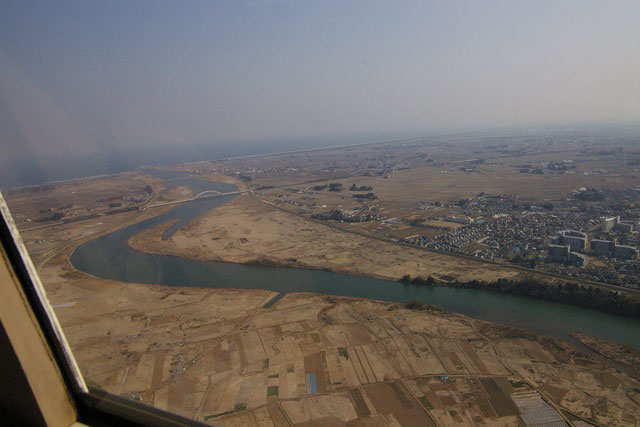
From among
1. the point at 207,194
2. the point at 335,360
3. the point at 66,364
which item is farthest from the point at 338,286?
the point at 207,194

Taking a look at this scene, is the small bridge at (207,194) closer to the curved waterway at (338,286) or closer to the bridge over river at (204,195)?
the bridge over river at (204,195)

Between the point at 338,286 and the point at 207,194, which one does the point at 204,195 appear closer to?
the point at 207,194

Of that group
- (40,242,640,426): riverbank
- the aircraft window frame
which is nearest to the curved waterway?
(40,242,640,426): riverbank

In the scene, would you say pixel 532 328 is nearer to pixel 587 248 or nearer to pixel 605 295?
pixel 605 295

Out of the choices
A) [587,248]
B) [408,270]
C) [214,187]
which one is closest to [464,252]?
[408,270]

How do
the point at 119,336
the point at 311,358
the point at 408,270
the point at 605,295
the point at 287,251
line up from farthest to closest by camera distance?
the point at 287,251, the point at 408,270, the point at 605,295, the point at 119,336, the point at 311,358

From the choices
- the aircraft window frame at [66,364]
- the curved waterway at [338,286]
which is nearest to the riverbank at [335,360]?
the curved waterway at [338,286]
